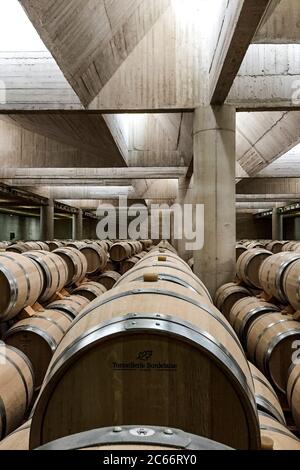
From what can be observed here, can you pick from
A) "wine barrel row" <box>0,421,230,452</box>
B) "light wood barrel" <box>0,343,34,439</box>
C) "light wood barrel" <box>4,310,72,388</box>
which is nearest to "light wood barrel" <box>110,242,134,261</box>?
"light wood barrel" <box>4,310,72,388</box>

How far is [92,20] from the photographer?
5.44 metres

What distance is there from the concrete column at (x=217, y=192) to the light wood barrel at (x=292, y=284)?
2700 mm

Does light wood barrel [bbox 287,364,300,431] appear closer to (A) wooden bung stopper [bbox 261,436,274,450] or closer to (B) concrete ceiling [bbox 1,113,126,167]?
(A) wooden bung stopper [bbox 261,436,274,450]

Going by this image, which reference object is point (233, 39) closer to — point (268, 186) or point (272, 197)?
point (268, 186)

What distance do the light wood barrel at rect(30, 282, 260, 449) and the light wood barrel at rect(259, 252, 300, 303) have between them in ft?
11.0

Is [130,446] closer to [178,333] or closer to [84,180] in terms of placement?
[178,333]

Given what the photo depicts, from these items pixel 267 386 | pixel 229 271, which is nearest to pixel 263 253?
pixel 229 271

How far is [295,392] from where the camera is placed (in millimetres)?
2973

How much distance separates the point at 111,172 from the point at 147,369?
1462 cm

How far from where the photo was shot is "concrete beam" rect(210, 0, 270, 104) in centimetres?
415

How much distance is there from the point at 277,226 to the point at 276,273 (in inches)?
904

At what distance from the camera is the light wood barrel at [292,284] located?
14.0ft

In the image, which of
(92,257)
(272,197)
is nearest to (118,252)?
(92,257)

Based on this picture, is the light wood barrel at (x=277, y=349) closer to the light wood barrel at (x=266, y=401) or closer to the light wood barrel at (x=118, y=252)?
the light wood barrel at (x=266, y=401)
